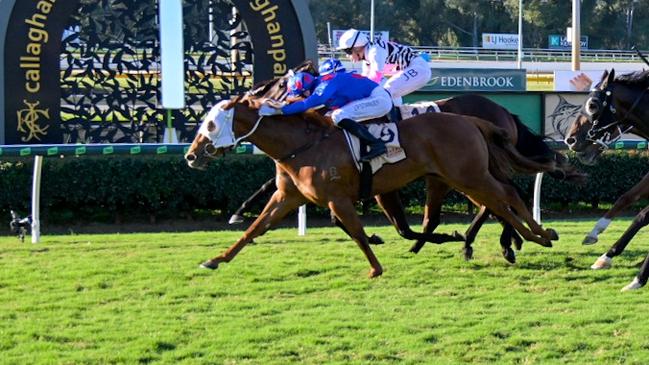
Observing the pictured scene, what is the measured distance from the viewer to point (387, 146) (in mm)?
7348

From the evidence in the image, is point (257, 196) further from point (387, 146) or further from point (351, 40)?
point (387, 146)

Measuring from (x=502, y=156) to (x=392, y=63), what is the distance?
3.93ft

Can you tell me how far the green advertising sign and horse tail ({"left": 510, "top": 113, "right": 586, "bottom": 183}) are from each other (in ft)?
38.0

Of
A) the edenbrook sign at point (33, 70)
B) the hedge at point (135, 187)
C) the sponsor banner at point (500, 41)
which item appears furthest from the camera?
the sponsor banner at point (500, 41)

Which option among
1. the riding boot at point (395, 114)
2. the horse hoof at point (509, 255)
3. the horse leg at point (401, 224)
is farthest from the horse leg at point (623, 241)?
the riding boot at point (395, 114)

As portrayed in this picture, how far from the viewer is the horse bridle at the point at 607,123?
770 centimetres

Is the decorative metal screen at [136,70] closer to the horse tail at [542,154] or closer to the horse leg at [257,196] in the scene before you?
the horse leg at [257,196]

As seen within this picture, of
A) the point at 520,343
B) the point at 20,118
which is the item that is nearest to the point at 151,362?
the point at 520,343

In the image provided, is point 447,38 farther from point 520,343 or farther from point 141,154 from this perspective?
point 520,343

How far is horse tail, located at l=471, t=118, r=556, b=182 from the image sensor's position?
7.75 meters

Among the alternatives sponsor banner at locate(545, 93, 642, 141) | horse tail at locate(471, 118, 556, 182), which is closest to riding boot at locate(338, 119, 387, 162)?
horse tail at locate(471, 118, 556, 182)

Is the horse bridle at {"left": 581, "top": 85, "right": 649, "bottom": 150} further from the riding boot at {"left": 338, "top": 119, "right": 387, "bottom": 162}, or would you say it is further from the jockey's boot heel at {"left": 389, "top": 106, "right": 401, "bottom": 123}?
the riding boot at {"left": 338, "top": 119, "right": 387, "bottom": 162}

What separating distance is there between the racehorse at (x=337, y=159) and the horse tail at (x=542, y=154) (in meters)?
0.73

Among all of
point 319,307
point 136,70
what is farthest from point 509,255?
point 136,70
